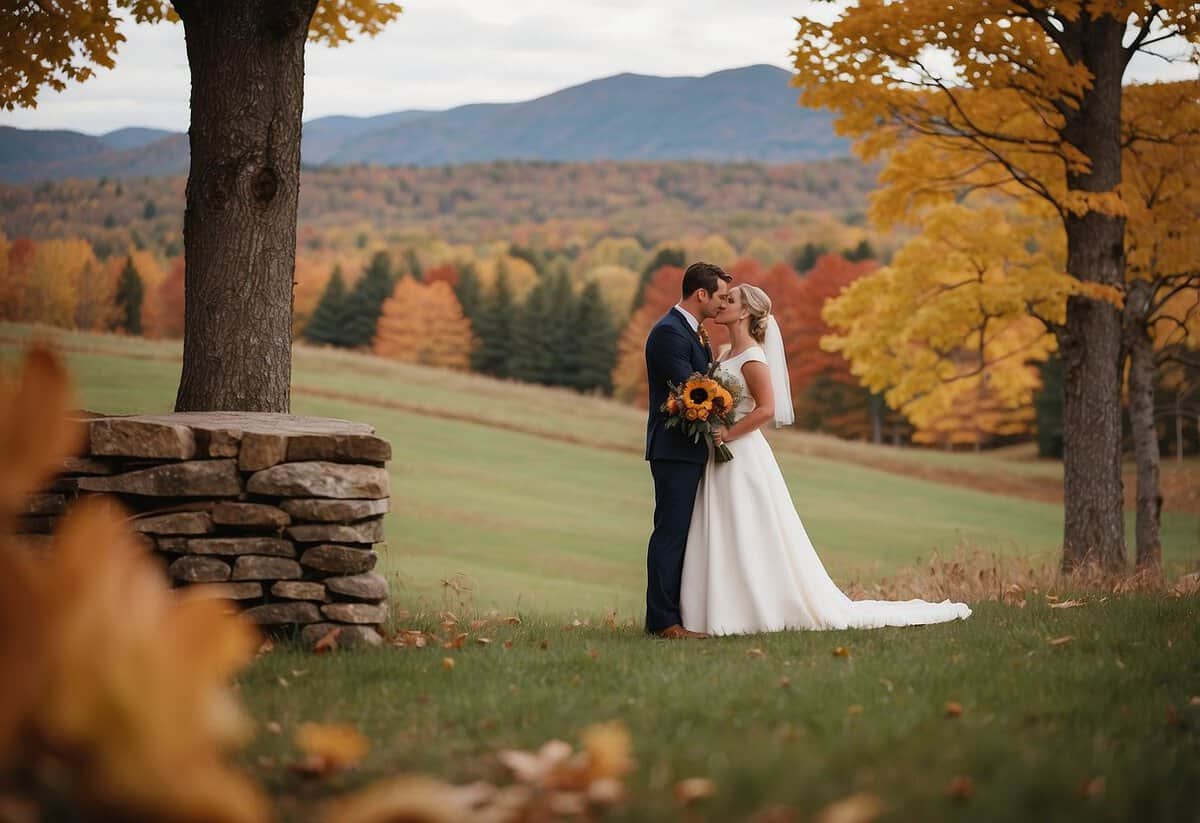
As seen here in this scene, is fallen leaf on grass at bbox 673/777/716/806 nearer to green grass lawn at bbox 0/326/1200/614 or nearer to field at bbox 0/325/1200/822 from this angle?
field at bbox 0/325/1200/822

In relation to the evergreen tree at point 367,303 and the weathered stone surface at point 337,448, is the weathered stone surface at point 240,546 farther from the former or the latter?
the evergreen tree at point 367,303

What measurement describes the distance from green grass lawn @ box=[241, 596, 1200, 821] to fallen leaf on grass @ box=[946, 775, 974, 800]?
0.03 m

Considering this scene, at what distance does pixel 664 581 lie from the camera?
8031 mm

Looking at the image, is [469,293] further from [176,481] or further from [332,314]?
[176,481]

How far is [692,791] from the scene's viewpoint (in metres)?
3.26

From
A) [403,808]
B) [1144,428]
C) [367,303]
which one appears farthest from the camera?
[367,303]

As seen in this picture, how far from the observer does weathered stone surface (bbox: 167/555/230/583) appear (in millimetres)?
6547

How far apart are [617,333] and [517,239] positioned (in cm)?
4828

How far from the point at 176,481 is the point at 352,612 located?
1.27m

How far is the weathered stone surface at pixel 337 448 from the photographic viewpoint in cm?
668

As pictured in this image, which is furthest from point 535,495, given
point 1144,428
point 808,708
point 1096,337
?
point 808,708

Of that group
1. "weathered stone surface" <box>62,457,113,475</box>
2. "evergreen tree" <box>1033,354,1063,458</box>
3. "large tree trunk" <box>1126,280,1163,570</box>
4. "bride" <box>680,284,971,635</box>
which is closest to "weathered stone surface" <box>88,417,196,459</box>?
"weathered stone surface" <box>62,457,113,475</box>

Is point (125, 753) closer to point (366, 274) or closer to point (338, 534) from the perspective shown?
point (338, 534)

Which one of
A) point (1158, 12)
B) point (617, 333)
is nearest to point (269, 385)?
point (1158, 12)
